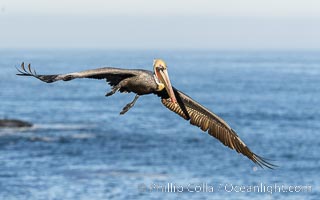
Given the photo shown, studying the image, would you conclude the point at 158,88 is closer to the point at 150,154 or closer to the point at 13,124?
the point at 150,154

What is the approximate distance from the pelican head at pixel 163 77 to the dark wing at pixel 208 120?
0.96 metres

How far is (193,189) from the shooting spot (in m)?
62.9

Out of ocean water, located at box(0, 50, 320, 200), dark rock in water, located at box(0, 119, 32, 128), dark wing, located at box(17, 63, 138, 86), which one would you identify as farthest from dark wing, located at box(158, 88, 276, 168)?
dark rock in water, located at box(0, 119, 32, 128)

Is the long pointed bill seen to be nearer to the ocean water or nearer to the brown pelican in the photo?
the brown pelican

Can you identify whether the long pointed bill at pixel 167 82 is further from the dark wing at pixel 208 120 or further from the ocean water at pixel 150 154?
the ocean water at pixel 150 154

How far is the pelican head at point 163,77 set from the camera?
57.7ft

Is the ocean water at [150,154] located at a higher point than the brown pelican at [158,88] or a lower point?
lower

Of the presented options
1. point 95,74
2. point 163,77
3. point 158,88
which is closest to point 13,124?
point 158,88

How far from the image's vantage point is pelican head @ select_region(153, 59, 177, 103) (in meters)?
17.6

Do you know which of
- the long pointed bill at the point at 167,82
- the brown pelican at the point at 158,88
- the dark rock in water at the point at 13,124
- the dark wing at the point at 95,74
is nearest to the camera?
the dark wing at the point at 95,74

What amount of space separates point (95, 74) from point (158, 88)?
1547mm

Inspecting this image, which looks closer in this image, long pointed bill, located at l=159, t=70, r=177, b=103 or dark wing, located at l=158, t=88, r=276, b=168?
long pointed bill, located at l=159, t=70, r=177, b=103

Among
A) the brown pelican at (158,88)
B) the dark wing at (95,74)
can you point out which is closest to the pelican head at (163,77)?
the brown pelican at (158,88)

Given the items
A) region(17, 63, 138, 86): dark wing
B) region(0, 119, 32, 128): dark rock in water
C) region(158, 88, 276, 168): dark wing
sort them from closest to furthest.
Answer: region(17, 63, 138, 86): dark wing < region(158, 88, 276, 168): dark wing < region(0, 119, 32, 128): dark rock in water
